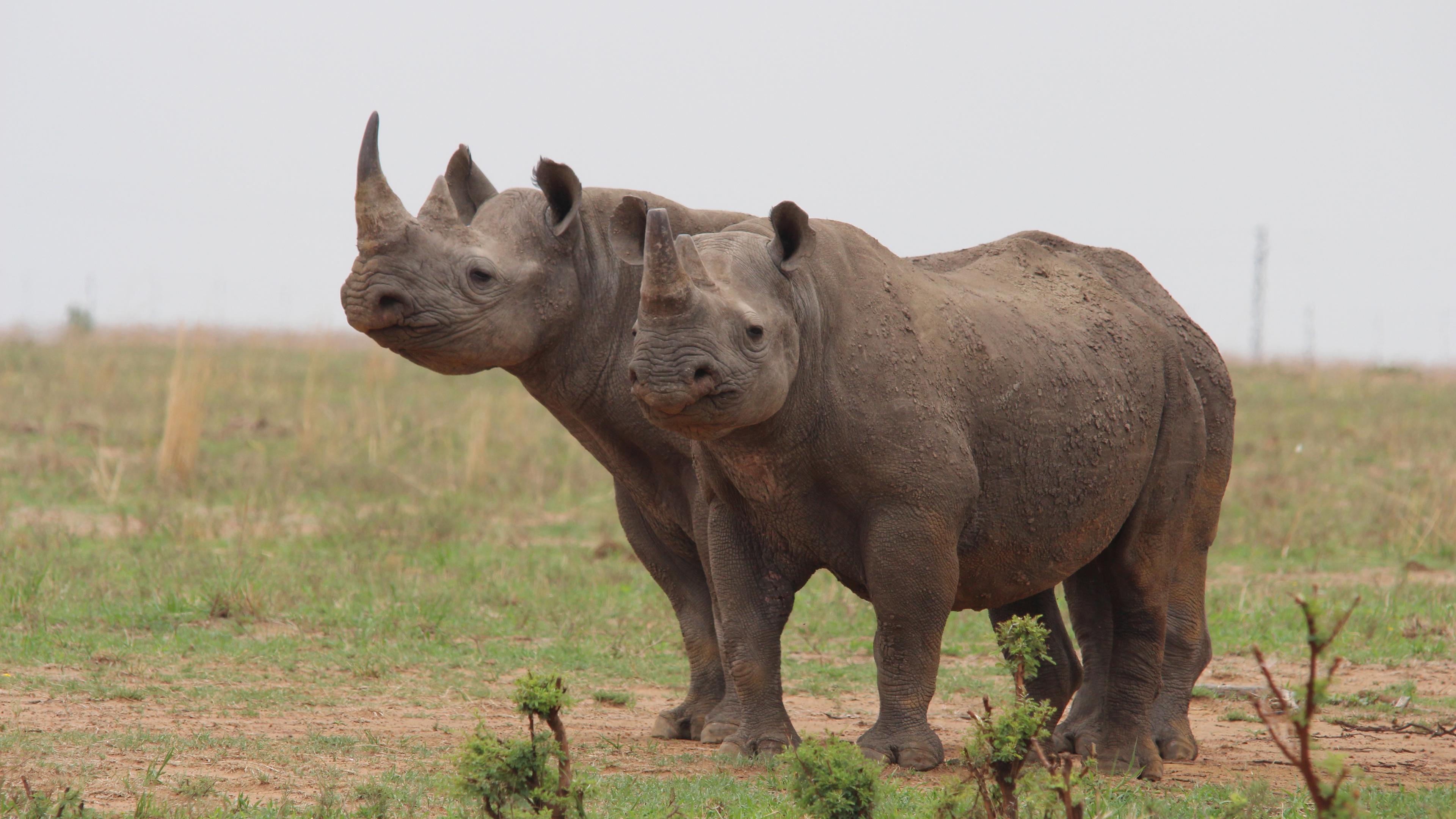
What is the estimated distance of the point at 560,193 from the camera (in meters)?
5.61

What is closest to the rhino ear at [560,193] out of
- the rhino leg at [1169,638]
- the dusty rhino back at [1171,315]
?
the dusty rhino back at [1171,315]

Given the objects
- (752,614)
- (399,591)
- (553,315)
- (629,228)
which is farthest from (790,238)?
(399,591)

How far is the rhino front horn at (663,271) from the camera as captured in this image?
4.18 meters

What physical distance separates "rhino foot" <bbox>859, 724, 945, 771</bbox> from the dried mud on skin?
77 mm

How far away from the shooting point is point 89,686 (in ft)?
20.0

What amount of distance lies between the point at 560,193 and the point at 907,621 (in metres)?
2.11

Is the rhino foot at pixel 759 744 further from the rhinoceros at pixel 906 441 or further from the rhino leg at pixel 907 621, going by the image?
the rhino leg at pixel 907 621

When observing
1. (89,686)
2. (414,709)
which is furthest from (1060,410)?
(89,686)

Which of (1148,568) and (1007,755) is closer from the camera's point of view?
(1007,755)

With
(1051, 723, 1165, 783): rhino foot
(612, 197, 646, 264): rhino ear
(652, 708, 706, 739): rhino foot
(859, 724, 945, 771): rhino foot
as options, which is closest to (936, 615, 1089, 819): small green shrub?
(859, 724, 945, 771): rhino foot

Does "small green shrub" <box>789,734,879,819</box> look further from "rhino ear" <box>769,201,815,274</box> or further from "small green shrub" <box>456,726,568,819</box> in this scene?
"rhino ear" <box>769,201,815,274</box>

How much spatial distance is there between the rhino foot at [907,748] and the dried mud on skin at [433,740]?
0.08m

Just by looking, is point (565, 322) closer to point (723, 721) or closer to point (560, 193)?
point (560, 193)

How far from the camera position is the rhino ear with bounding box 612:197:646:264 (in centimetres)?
485
